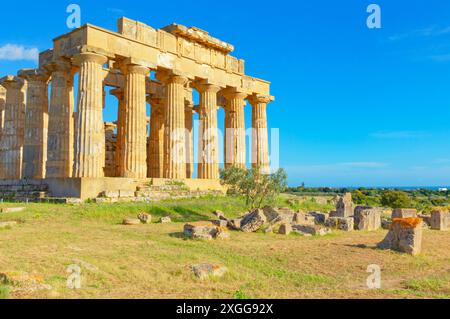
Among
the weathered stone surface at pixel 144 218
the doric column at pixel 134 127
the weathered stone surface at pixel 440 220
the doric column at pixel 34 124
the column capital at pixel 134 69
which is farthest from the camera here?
the doric column at pixel 34 124

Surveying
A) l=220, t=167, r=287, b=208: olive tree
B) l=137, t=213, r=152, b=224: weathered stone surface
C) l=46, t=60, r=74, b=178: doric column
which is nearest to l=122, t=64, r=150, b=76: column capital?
l=46, t=60, r=74, b=178: doric column

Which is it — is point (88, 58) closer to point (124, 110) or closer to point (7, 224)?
point (124, 110)

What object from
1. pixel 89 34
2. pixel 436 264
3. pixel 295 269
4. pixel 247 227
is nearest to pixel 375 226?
pixel 247 227

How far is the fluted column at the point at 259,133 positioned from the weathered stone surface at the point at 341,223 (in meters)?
16.9

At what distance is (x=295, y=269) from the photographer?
9477mm

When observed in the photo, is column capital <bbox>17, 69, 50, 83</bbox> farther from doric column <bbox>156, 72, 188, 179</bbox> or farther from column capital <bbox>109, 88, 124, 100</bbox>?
doric column <bbox>156, 72, 188, 179</bbox>

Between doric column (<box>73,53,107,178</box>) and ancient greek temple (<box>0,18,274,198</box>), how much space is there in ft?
0.18

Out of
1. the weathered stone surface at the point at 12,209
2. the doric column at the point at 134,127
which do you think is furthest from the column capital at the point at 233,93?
the weathered stone surface at the point at 12,209

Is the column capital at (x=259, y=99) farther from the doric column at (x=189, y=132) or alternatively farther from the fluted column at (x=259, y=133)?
the doric column at (x=189, y=132)

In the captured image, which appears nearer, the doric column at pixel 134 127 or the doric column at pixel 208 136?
the doric column at pixel 134 127

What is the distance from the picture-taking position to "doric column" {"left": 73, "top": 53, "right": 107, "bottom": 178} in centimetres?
2233

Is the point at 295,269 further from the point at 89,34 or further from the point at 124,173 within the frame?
the point at 89,34

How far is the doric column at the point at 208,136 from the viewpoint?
1197 inches

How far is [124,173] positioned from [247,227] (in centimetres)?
1146
